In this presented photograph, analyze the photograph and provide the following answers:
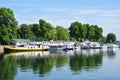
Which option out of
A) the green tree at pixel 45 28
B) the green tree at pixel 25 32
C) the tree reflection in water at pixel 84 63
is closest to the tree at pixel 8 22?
the green tree at pixel 45 28

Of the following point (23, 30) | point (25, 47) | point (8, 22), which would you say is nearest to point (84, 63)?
point (8, 22)

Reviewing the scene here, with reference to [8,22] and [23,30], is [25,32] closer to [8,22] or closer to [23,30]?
[23,30]

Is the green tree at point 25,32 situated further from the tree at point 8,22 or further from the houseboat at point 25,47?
the tree at point 8,22

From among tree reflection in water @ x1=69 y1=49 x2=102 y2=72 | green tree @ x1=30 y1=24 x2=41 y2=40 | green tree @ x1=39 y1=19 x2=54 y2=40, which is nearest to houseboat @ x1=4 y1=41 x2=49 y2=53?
green tree @ x1=39 y1=19 x2=54 y2=40

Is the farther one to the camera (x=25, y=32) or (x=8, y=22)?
(x=25, y=32)

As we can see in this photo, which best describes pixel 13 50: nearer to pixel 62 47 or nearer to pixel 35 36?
pixel 62 47

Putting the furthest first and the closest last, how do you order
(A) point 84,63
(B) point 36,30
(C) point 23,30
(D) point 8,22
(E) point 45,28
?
(C) point 23,30, (B) point 36,30, (E) point 45,28, (D) point 8,22, (A) point 84,63

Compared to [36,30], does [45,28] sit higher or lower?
higher

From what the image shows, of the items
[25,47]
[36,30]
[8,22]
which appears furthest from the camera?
[36,30]

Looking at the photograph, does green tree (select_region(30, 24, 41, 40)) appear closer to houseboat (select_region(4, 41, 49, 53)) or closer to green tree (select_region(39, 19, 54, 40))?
green tree (select_region(39, 19, 54, 40))

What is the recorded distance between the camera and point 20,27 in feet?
547

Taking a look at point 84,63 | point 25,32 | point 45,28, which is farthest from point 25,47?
point 84,63

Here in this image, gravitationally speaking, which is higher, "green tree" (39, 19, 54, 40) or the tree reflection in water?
"green tree" (39, 19, 54, 40)

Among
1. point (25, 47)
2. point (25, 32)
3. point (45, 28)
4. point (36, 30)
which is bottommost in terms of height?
point (25, 47)
